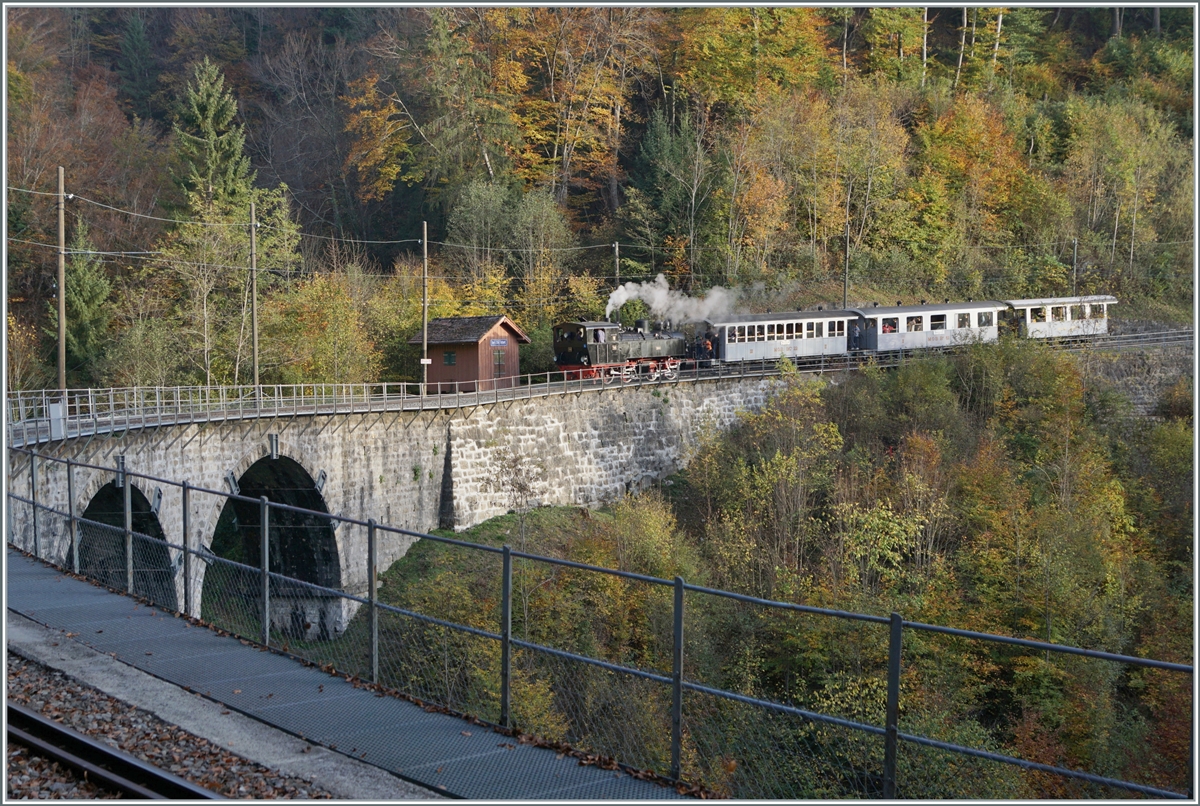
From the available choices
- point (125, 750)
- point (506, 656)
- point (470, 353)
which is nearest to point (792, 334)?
point (470, 353)

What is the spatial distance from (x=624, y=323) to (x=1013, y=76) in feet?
108

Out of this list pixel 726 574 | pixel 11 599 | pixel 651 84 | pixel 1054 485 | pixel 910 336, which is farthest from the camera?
pixel 651 84

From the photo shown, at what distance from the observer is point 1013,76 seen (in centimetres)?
6222

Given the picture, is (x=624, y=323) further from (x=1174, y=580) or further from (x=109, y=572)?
(x=109, y=572)

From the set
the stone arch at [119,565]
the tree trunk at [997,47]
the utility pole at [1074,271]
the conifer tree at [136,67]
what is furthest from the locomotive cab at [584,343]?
the tree trunk at [997,47]

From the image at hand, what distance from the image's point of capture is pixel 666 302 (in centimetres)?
4628

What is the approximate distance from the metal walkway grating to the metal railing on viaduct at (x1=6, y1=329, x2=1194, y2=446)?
8910mm

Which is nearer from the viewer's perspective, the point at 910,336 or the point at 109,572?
the point at 109,572

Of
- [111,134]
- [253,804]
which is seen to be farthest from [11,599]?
[111,134]

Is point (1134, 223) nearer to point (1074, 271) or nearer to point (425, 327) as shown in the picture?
point (1074, 271)

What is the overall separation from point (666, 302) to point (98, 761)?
4048cm

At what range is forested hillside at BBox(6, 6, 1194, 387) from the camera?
41.3m

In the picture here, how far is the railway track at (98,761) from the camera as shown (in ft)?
20.9

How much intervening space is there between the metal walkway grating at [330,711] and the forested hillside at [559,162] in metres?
29.5
